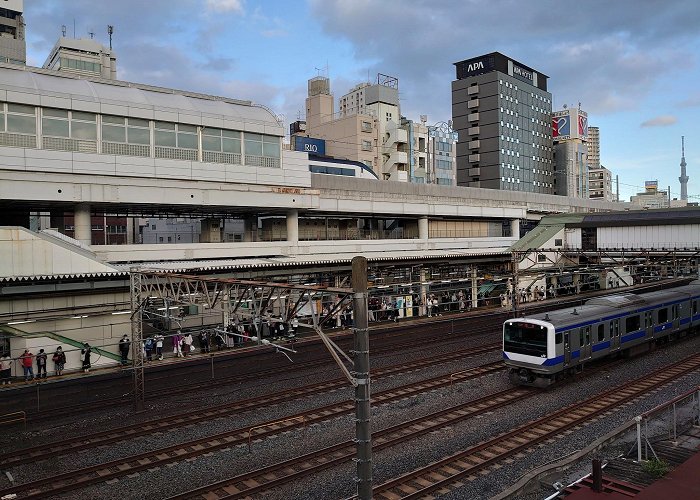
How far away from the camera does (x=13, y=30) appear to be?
7081 cm

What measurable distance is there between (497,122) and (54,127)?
250ft

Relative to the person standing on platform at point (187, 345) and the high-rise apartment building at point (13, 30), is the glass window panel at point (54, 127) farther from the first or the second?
the high-rise apartment building at point (13, 30)

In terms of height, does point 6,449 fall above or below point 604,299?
below

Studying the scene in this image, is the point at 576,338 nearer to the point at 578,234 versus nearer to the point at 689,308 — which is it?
the point at 689,308

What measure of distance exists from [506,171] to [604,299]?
69687mm

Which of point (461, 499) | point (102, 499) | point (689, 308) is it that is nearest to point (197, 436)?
point (102, 499)

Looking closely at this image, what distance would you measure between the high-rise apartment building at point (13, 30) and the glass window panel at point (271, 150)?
5848 cm

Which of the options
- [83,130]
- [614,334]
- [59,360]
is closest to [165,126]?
[83,130]

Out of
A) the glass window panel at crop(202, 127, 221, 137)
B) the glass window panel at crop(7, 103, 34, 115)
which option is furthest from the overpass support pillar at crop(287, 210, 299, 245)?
the glass window panel at crop(7, 103, 34, 115)

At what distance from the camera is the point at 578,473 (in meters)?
10.9

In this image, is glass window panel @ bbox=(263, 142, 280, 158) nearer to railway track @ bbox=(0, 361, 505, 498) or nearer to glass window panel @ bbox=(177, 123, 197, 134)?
glass window panel @ bbox=(177, 123, 197, 134)

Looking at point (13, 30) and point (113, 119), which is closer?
Result: point (113, 119)

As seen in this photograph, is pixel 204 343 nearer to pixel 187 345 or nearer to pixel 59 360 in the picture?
pixel 187 345

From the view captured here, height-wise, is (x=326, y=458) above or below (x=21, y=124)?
below
